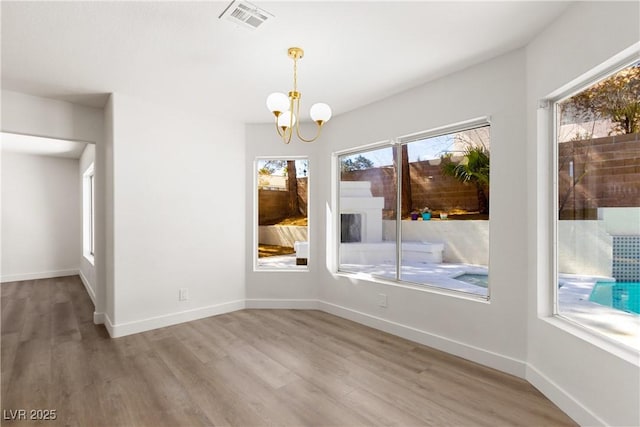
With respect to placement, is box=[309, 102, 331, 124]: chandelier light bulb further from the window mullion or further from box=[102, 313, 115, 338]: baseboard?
box=[102, 313, 115, 338]: baseboard

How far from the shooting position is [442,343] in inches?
122

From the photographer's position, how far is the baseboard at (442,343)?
2.65 meters

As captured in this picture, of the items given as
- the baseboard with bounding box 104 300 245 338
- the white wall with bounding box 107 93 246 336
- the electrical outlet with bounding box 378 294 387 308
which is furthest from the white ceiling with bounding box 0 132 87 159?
the electrical outlet with bounding box 378 294 387 308

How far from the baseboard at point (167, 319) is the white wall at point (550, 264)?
3.47 metres

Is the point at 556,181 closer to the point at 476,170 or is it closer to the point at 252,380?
the point at 476,170

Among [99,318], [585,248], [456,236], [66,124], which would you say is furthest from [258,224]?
[585,248]

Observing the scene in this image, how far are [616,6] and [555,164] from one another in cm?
101

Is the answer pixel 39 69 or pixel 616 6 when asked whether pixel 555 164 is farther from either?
pixel 39 69

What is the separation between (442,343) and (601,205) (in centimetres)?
178

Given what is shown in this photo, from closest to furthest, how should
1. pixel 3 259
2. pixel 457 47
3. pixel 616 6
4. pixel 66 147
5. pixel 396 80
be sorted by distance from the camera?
pixel 616 6
pixel 457 47
pixel 396 80
pixel 66 147
pixel 3 259

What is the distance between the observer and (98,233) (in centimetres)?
394

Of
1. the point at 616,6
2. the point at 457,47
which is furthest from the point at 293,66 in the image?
the point at 616,6

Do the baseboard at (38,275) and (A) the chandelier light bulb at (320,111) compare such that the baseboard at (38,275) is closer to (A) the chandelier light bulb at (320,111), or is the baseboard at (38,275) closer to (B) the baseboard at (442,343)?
(B) the baseboard at (442,343)

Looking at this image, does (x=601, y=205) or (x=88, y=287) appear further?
(x=88, y=287)
